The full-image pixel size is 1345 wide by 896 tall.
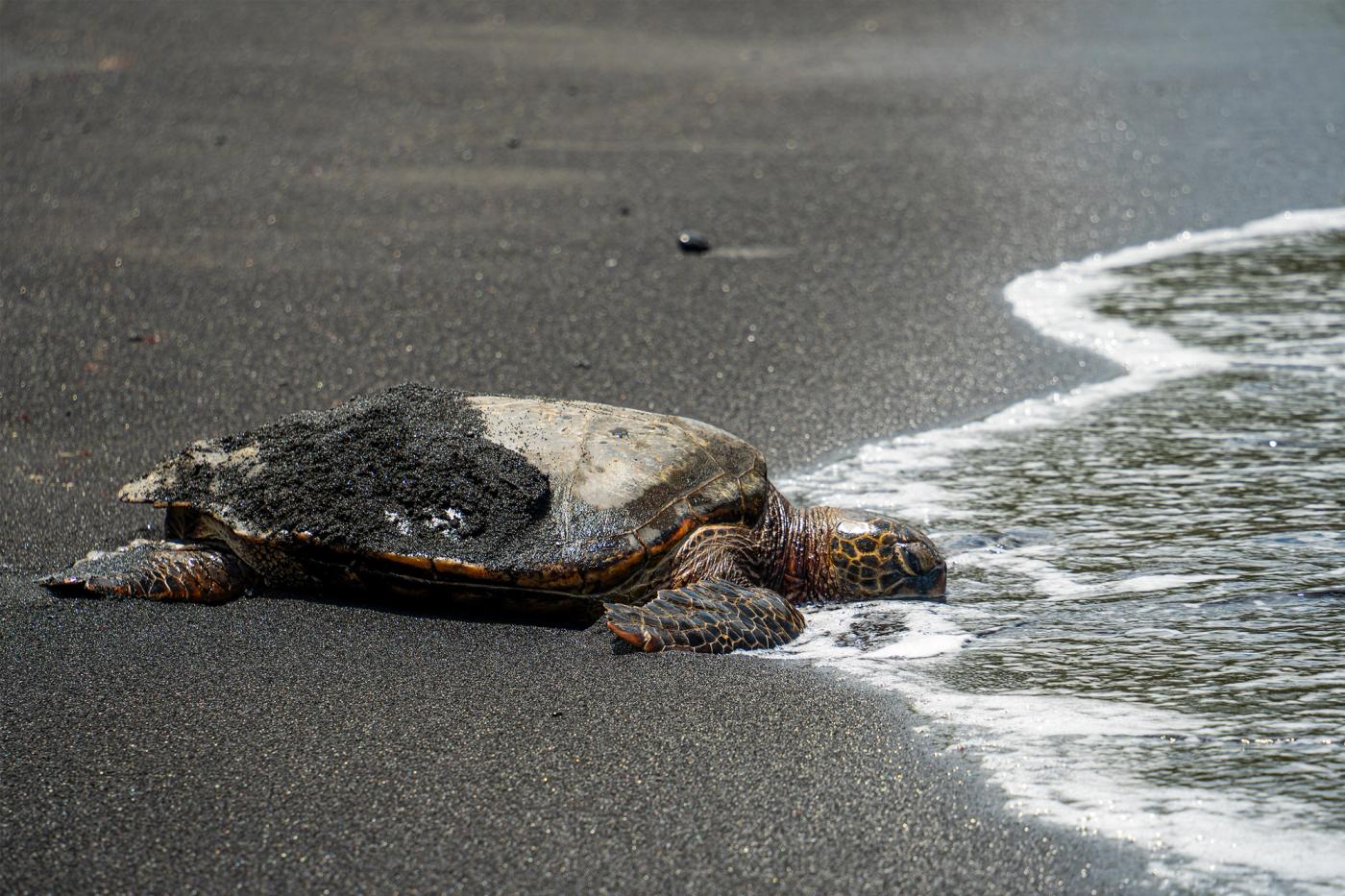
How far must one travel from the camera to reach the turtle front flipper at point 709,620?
3393mm

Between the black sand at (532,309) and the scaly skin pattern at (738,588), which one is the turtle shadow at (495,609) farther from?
the scaly skin pattern at (738,588)

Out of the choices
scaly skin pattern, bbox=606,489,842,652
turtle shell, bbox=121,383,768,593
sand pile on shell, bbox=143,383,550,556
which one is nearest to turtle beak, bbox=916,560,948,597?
scaly skin pattern, bbox=606,489,842,652

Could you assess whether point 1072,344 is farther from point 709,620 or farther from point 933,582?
point 709,620

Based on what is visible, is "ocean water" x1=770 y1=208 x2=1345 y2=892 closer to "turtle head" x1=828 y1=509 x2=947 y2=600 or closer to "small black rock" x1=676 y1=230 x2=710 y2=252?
"turtle head" x1=828 y1=509 x2=947 y2=600

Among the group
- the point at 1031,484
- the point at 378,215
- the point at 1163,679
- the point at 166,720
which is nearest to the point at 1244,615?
the point at 1163,679

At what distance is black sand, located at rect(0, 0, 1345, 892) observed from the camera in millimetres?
2656

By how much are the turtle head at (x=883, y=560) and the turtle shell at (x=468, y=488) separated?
0.93 feet

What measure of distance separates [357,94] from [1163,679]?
281 inches

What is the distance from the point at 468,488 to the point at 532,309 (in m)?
2.53

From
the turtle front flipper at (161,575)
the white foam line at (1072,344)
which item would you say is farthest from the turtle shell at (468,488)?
the white foam line at (1072,344)

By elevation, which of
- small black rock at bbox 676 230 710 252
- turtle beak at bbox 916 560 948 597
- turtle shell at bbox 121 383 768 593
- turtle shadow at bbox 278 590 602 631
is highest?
small black rock at bbox 676 230 710 252

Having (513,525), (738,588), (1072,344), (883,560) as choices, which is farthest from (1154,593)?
(1072,344)

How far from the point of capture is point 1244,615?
141 inches

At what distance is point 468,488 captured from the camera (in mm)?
3639
